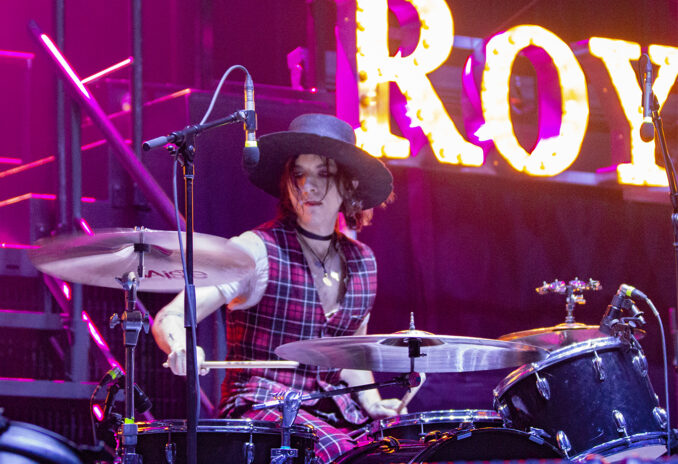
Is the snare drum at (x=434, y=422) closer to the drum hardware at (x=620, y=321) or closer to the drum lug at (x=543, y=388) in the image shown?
the drum lug at (x=543, y=388)

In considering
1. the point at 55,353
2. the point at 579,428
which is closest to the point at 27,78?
the point at 55,353

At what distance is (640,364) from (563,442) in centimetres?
53

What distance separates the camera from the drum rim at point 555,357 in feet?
11.9

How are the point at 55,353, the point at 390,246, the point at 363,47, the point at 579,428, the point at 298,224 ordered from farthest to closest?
1. the point at 390,246
2. the point at 363,47
3. the point at 55,353
4. the point at 298,224
5. the point at 579,428

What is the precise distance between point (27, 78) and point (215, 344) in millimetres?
2820

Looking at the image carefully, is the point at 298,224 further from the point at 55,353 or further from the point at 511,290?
the point at 511,290

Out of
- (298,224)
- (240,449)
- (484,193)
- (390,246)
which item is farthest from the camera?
(484,193)

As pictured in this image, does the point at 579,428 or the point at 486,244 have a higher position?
the point at 486,244

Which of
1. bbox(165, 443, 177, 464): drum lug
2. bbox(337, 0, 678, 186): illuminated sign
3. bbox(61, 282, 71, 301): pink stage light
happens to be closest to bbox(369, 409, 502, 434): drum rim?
bbox(165, 443, 177, 464): drum lug

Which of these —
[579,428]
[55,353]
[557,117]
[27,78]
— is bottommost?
[579,428]

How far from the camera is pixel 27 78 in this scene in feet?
21.0

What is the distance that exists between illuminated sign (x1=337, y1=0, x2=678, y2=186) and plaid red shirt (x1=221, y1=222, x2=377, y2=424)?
1329mm

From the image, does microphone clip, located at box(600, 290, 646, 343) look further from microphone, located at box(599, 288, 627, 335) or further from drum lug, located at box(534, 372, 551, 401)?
drum lug, located at box(534, 372, 551, 401)

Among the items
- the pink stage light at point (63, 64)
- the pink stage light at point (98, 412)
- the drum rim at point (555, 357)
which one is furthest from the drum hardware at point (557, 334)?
the pink stage light at point (63, 64)
